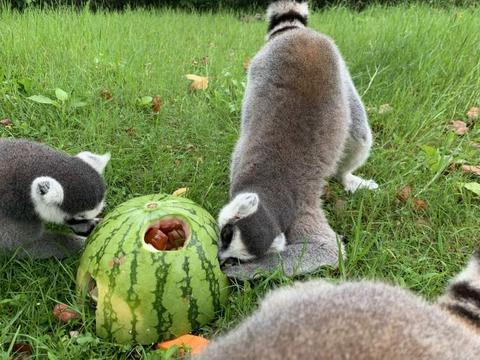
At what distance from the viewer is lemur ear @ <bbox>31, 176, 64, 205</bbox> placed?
3055 mm

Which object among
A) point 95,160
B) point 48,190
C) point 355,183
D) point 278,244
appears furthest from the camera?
point 355,183

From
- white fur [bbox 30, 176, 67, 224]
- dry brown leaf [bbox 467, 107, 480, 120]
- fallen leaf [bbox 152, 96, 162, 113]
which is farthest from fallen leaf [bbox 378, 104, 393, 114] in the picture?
white fur [bbox 30, 176, 67, 224]

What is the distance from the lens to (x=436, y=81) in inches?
193

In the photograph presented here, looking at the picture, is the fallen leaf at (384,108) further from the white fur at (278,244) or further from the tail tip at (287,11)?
the white fur at (278,244)

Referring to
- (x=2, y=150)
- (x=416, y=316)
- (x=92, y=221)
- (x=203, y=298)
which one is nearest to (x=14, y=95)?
(x=2, y=150)

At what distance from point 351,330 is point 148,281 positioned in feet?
3.94

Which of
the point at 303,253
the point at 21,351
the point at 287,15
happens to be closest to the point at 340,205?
the point at 303,253

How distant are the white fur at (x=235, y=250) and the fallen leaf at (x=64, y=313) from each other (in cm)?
77

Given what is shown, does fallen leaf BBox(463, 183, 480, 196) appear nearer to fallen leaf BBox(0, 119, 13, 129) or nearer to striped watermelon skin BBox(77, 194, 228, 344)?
striped watermelon skin BBox(77, 194, 228, 344)

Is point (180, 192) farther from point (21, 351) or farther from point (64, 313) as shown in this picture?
point (21, 351)

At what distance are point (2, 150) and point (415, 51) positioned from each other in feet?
12.2

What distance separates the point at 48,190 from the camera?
10.0ft

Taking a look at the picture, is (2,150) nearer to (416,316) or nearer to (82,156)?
(82,156)

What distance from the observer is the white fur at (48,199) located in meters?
3.06
